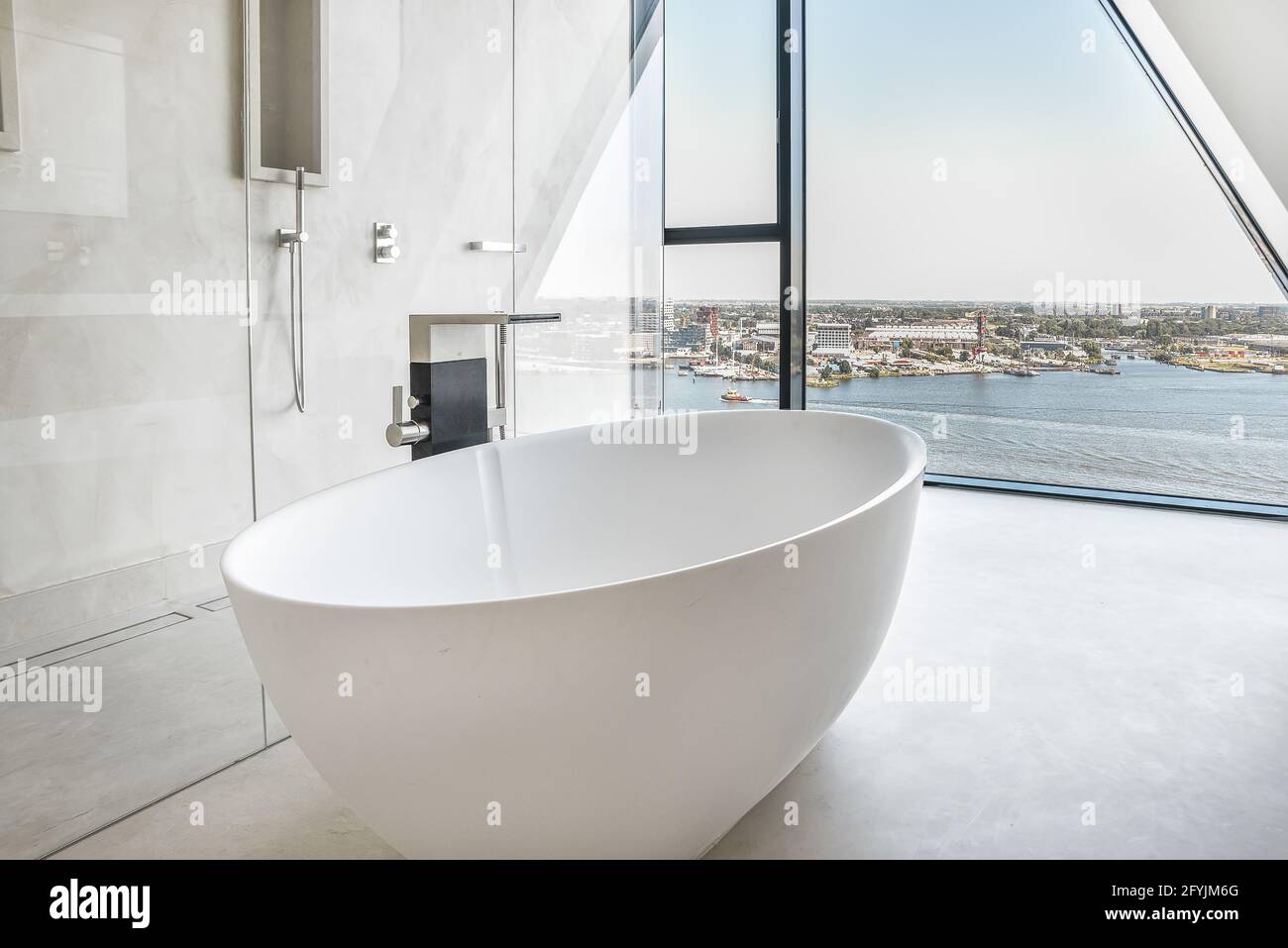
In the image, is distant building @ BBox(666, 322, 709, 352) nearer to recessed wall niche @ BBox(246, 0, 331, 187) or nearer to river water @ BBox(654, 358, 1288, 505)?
river water @ BBox(654, 358, 1288, 505)

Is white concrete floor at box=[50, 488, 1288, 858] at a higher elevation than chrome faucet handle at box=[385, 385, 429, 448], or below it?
below

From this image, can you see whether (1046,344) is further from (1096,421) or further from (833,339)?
(833,339)

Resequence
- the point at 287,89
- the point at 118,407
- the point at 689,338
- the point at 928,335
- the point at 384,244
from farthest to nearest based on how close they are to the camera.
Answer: the point at 689,338 → the point at 928,335 → the point at 384,244 → the point at 287,89 → the point at 118,407

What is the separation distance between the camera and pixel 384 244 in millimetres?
2361

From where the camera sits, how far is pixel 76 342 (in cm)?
159

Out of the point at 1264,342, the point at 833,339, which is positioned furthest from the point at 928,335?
the point at 1264,342

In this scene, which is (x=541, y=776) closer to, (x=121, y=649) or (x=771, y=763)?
(x=771, y=763)

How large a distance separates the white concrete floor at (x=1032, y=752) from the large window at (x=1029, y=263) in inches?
50.0

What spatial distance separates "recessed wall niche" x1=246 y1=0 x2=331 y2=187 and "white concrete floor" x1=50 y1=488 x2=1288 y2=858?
1185mm

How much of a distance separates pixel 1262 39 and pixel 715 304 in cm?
248

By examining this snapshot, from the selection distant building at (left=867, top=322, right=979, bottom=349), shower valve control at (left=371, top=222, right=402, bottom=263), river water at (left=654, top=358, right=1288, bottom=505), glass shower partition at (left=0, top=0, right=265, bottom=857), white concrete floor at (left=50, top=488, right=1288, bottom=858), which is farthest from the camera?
distant building at (left=867, top=322, right=979, bottom=349)

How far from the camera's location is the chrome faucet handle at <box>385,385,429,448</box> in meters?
2.07

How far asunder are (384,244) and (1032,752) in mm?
1822

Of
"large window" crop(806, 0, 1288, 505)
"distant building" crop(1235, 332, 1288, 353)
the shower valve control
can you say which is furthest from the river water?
the shower valve control
